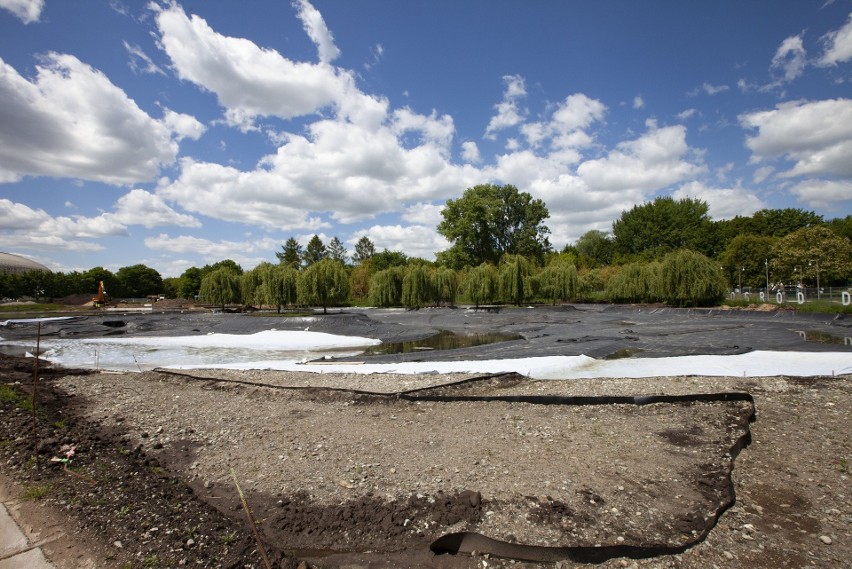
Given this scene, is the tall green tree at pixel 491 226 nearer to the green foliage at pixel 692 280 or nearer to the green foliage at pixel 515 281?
the green foliage at pixel 515 281

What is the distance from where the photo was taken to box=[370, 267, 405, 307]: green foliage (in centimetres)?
3306

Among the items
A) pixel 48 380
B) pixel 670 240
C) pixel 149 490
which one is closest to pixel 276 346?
pixel 48 380

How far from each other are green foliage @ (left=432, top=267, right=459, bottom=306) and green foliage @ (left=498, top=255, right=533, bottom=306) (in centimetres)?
414

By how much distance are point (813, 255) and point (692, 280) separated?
20.2 metres

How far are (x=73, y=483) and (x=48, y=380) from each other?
23.8 ft

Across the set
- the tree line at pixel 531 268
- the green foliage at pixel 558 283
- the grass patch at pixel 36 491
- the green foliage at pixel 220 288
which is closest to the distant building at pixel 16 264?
the tree line at pixel 531 268

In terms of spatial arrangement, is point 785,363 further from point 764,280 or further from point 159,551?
point 764,280

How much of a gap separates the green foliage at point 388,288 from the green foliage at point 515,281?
8.17m

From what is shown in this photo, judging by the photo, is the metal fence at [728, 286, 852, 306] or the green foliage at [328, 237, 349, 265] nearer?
the metal fence at [728, 286, 852, 306]

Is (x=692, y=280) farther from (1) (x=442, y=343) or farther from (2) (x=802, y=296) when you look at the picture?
(1) (x=442, y=343)

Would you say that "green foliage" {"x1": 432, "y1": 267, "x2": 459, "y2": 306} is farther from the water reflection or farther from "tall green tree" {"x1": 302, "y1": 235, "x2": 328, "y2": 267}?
"tall green tree" {"x1": 302, "y1": 235, "x2": 328, "y2": 267}

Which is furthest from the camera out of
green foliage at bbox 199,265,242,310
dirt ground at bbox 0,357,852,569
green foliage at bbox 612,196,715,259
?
green foliage at bbox 612,196,715,259

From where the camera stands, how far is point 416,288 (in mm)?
32125

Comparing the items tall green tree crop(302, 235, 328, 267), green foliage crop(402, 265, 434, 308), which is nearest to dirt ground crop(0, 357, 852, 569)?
green foliage crop(402, 265, 434, 308)
